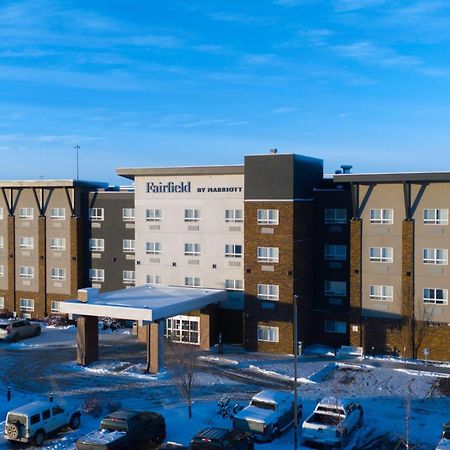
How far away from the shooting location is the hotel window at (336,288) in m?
40.2

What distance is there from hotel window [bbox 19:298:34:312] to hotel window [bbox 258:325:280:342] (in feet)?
69.4

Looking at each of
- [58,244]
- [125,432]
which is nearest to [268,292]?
[125,432]

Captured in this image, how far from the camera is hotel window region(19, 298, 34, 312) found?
168 ft

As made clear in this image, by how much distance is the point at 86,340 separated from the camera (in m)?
35.7

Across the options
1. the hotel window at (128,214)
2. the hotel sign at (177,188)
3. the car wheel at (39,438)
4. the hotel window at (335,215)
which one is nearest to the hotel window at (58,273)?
the hotel window at (128,214)

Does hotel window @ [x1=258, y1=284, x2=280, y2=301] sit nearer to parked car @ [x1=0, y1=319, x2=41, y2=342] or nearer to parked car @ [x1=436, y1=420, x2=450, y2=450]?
parked car @ [x1=0, y1=319, x2=41, y2=342]

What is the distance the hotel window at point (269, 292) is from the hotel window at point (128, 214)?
13199 millimetres

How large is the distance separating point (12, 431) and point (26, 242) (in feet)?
97.4

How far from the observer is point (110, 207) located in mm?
48438

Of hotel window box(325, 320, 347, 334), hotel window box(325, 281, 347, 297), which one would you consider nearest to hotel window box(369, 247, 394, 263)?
hotel window box(325, 281, 347, 297)

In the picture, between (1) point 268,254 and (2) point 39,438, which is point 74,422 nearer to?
(2) point 39,438

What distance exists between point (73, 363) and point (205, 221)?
12241 millimetres

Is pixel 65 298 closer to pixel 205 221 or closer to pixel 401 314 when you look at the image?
pixel 205 221

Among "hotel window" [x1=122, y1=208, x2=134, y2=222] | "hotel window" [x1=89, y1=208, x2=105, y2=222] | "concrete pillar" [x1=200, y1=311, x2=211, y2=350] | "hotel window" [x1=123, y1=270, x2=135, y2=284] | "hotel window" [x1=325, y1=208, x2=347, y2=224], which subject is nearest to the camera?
"concrete pillar" [x1=200, y1=311, x2=211, y2=350]
